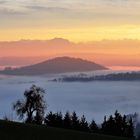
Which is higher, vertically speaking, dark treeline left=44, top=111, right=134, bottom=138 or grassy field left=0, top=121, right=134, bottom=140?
dark treeline left=44, top=111, right=134, bottom=138

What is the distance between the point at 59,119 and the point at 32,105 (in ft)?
24.5

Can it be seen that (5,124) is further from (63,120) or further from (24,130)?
(63,120)

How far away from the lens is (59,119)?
10288 cm

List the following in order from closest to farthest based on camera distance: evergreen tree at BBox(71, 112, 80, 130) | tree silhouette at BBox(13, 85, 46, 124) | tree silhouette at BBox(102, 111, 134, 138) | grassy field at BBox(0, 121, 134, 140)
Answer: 1. grassy field at BBox(0, 121, 134, 140)
2. tree silhouette at BBox(102, 111, 134, 138)
3. evergreen tree at BBox(71, 112, 80, 130)
4. tree silhouette at BBox(13, 85, 46, 124)

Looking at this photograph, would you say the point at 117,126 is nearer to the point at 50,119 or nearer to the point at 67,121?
the point at 67,121

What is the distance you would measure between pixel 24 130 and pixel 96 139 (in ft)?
28.2

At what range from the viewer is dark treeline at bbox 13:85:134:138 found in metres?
102

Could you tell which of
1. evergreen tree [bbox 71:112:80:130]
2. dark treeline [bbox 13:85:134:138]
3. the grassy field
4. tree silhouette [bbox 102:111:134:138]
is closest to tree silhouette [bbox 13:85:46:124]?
dark treeline [bbox 13:85:134:138]

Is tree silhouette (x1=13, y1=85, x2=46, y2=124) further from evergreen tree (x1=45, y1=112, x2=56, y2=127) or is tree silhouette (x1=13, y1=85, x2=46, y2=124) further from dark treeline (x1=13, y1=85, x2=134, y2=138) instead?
evergreen tree (x1=45, y1=112, x2=56, y2=127)

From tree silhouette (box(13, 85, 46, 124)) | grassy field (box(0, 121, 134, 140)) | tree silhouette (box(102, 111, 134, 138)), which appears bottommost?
grassy field (box(0, 121, 134, 140))

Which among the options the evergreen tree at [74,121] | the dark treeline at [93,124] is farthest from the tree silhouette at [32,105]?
the evergreen tree at [74,121]

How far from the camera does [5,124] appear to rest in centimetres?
6962

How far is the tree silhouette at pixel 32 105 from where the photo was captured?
107375 mm

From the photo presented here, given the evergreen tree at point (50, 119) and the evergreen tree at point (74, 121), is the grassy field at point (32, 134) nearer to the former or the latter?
the evergreen tree at point (50, 119)
